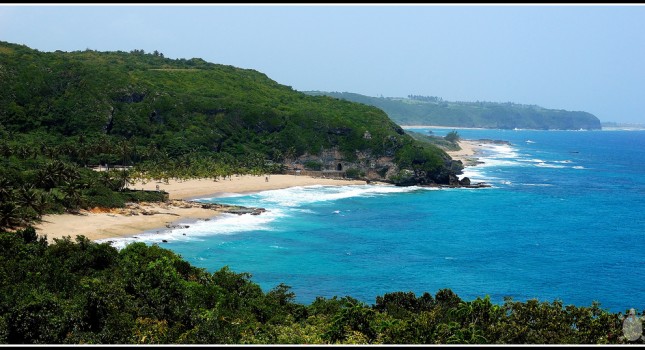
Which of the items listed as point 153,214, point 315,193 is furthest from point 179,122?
point 153,214

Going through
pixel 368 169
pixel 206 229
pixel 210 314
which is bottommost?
pixel 206 229

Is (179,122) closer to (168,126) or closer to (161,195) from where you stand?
(168,126)

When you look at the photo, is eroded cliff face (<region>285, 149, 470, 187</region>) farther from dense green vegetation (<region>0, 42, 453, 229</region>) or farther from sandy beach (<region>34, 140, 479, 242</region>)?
sandy beach (<region>34, 140, 479, 242</region>)

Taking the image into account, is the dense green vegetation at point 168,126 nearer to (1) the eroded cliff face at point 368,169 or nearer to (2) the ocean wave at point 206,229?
(1) the eroded cliff face at point 368,169

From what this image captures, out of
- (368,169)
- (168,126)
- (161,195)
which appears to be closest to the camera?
(161,195)

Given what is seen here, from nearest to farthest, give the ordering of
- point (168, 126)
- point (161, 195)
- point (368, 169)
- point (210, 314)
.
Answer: point (210, 314)
point (161, 195)
point (368, 169)
point (168, 126)

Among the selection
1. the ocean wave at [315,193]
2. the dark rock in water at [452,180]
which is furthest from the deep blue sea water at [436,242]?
the dark rock in water at [452,180]
